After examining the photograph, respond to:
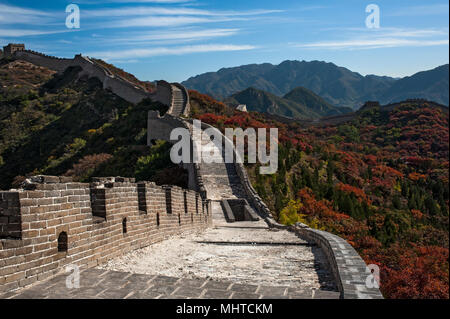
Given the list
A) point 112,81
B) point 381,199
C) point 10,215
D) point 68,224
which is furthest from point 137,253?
point 112,81

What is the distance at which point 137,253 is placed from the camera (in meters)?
7.50

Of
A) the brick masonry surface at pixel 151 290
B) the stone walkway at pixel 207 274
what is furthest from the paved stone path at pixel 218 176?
the brick masonry surface at pixel 151 290

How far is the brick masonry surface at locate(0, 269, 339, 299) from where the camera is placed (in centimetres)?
429

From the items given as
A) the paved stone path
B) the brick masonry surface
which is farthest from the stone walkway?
the paved stone path

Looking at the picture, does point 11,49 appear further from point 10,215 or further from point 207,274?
point 10,215

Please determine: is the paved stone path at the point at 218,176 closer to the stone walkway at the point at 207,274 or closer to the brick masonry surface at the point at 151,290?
the stone walkway at the point at 207,274

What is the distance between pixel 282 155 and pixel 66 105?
97.1 ft

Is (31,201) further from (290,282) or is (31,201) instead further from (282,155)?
(282,155)

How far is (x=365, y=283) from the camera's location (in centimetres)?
496

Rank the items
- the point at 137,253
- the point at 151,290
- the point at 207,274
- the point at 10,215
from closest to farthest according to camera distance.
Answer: the point at 151,290
the point at 10,215
the point at 207,274
the point at 137,253

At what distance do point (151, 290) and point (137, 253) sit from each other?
3.12 m

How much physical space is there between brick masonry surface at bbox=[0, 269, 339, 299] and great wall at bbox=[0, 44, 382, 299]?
10 millimetres

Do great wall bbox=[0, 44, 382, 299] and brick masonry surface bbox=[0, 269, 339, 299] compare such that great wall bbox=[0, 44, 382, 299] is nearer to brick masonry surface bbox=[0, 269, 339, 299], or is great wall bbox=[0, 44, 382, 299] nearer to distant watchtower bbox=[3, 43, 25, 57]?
brick masonry surface bbox=[0, 269, 339, 299]
